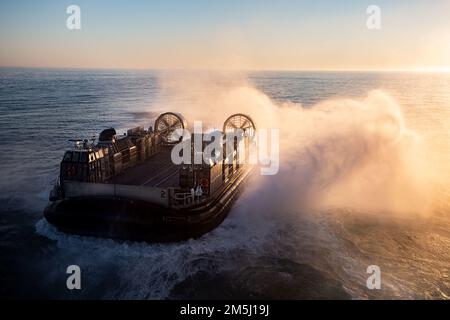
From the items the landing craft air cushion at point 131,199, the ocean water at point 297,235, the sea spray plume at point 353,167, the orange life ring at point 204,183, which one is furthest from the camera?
the sea spray plume at point 353,167

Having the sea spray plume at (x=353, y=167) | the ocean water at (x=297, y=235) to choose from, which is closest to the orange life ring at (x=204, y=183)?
the ocean water at (x=297, y=235)

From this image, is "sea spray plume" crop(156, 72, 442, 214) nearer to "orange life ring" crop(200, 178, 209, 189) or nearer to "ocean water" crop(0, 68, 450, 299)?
"ocean water" crop(0, 68, 450, 299)

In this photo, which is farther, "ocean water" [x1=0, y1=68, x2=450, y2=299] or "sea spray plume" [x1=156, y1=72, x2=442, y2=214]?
"sea spray plume" [x1=156, y1=72, x2=442, y2=214]

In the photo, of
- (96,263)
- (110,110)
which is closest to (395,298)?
(96,263)

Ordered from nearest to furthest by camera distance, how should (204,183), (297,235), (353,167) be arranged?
(204,183) → (297,235) → (353,167)

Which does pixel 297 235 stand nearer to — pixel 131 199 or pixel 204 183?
pixel 204 183

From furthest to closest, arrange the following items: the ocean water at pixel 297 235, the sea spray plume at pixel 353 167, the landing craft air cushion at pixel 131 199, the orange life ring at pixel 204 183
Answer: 1. the sea spray plume at pixel 353 167
2. the orange life ring at pixel 204 183
3. the landing craft air cushion at pixel 131 199
4. the ocean water at pixel 297 235

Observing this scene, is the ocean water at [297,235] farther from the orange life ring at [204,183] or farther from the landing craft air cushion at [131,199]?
the orange life ring at [204,183]

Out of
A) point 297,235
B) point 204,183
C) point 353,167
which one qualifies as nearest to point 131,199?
point 204,183

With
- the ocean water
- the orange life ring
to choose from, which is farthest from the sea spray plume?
the orange life ring

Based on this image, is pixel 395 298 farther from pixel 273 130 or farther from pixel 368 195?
pixel 273 130
